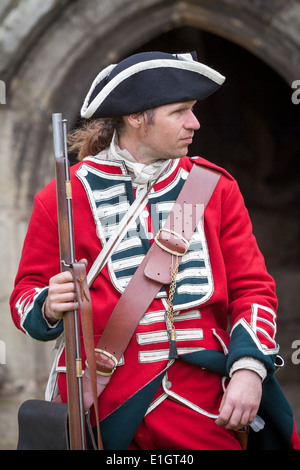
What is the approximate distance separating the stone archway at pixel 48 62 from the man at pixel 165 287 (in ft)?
4.89

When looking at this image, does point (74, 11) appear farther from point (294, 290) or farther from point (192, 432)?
point (294, 290)

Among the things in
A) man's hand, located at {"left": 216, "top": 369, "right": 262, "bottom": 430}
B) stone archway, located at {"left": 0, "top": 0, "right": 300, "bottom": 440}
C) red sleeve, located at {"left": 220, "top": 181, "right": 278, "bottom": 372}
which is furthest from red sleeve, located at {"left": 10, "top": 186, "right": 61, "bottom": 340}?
stone archway, located at {"left": 0, "top": 0, "right": 300, "bottom": 440}

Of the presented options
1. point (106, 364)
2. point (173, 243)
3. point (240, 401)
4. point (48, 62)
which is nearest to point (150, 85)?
point (173, 243)

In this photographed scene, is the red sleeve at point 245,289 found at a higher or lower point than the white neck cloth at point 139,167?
lower

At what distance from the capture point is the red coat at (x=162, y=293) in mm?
2418

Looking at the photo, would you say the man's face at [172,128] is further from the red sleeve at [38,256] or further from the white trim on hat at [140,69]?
the red sleeve at [38,256]

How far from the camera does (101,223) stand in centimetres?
252

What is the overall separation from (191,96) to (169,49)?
3.21 meters

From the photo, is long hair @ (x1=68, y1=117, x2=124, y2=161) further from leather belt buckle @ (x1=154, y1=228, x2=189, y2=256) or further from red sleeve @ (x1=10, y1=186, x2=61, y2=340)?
leather belt buckle @ (x1=154, y1=228, x2=189, y2=256)

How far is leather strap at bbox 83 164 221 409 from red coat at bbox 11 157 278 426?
0.04 meters

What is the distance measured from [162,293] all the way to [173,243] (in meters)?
0.16

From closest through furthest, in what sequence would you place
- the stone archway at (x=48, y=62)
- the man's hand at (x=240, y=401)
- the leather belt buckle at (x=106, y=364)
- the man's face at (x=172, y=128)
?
the man's hand at (x=240, y=401) < the leather belt buckle at (x=106, y=364) < the man's face at (x=172, y=128) < the stone archway at (x=48, y=62)

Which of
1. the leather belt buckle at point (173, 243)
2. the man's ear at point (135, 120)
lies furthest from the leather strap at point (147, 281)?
the man's ear at point (135, 120)

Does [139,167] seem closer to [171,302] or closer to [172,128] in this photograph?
[172,128]
